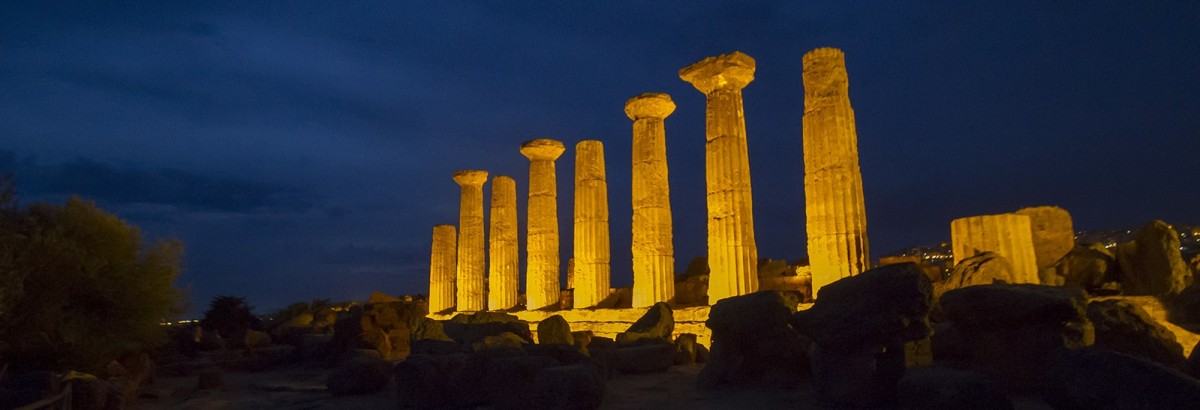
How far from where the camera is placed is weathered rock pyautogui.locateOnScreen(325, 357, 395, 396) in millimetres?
10844

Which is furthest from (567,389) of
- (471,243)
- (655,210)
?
(471,243)

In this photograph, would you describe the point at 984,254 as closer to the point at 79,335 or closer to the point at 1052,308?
the point at 1052,308

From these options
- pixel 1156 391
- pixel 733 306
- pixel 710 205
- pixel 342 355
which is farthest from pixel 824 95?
pixel 342 355

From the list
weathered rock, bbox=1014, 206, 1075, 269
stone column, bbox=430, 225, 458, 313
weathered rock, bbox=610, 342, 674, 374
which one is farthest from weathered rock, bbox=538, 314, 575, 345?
stone column, bbox=430, 225, 458, 313

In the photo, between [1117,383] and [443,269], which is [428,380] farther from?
[443,269]

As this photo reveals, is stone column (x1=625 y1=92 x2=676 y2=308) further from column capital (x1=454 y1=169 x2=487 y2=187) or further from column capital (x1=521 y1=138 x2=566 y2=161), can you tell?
column capital (x1=454 y1=169 x2=487 y2=187)

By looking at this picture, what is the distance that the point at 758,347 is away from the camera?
8867mm

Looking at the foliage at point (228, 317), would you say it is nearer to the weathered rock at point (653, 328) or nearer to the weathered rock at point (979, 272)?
the weathered rock at point (653, 328)

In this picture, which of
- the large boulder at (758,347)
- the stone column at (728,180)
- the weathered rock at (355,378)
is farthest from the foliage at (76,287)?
the stone column at (728,180)

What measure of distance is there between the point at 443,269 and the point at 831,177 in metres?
19.3

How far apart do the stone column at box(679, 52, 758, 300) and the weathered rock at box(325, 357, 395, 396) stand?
912 cm

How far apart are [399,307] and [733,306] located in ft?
34.9

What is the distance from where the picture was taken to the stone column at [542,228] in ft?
78.9

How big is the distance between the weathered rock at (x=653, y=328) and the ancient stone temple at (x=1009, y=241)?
6.79 metres
